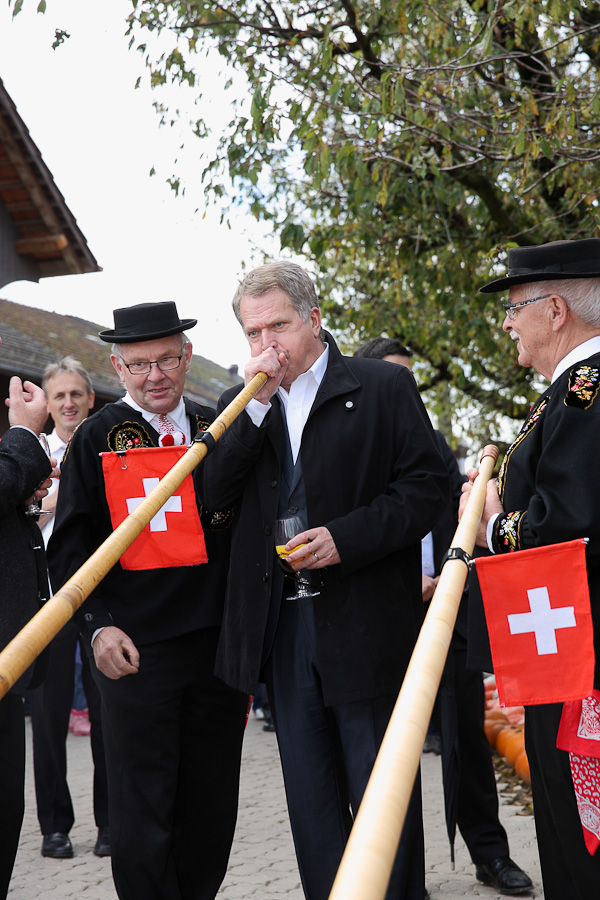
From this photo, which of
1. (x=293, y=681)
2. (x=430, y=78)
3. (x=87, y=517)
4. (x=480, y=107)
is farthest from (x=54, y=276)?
(x=293, y=681)

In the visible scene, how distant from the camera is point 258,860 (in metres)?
5.02

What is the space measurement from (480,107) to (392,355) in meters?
2.80

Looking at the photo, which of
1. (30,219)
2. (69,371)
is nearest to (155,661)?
(69,371)

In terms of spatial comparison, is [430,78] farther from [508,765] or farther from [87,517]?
[508,765]

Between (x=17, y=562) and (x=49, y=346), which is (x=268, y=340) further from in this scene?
(x=49, y=346)

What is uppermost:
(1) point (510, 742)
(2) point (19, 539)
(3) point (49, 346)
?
(3) point (49, 346)

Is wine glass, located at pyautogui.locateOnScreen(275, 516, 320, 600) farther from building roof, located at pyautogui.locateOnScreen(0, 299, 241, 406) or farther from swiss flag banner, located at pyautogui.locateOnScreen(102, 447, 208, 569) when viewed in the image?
building roof, located at pyautogui.locateOnScreen(0, 299, 241, 406)

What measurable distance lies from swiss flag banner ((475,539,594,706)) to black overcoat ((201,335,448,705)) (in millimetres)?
408

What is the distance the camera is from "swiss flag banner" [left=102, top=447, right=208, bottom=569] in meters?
3.52

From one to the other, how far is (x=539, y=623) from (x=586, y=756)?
1.17ft

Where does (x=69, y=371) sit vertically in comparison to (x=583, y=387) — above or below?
above

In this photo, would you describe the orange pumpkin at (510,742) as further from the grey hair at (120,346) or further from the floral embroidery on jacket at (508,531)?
the floral embroidery on jacket at (508,531)

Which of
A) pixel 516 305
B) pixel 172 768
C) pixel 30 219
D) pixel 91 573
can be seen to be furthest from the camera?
pixel 30 219

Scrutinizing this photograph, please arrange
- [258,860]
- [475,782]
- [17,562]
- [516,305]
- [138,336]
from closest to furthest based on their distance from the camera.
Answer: [516,305]
[17,562]
[138,336]
[475,782]
[258,860]
